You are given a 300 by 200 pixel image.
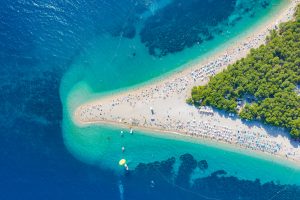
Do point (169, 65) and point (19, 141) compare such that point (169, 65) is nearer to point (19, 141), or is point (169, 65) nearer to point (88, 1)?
point (88, 1)

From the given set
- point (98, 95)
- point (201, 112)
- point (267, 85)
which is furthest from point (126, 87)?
point (267, 85)

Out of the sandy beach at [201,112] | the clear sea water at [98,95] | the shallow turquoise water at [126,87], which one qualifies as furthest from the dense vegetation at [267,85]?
the shallow turquoise water at [126,87]

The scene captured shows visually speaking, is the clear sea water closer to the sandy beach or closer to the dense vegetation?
the sandy beach

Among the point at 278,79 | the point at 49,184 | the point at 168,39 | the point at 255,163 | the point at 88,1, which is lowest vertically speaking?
the point at 49,184

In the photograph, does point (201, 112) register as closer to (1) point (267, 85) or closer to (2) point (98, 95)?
(1) point (267, 85)

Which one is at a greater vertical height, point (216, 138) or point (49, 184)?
point (216, 138)

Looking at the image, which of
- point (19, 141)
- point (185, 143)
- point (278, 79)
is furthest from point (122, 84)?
point (278, 79)
